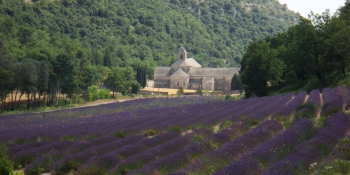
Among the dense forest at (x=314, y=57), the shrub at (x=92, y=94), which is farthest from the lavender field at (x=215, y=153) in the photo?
the shrub at (x=92, y=94)

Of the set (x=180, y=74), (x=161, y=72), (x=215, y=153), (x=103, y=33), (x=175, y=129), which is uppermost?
(x=103, y=33)

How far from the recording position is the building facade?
355ft

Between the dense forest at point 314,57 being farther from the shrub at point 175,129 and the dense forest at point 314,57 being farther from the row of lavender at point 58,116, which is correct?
the shrub at point 175,129

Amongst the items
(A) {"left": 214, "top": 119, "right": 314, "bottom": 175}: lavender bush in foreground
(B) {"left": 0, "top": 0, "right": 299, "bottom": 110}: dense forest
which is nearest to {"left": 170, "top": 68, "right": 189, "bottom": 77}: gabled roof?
(B) {"left": 0, "top": 0, "right": 299, "bottom": 110}: dense forest

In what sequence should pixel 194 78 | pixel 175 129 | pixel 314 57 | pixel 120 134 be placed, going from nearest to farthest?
pixel 175 129 → pixel 120 134 → pixel 314 57 → pixel 194 78

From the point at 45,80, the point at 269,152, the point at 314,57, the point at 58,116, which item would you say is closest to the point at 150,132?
the point at 269,152

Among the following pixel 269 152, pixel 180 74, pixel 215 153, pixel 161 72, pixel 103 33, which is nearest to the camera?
pixel 269 152

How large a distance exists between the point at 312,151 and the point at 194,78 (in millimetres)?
102544

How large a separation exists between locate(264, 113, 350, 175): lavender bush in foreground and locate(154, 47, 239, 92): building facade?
310 ft

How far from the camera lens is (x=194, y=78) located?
11131cm

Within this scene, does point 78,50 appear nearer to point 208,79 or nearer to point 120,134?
point 208,79

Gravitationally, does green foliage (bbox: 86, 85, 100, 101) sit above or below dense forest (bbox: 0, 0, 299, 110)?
below

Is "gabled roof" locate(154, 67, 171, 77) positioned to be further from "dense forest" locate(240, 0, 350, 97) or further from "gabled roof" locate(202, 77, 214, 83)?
"dense forest" locate(240, 0, 350, 97)

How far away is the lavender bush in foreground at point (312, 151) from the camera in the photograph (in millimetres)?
7371
